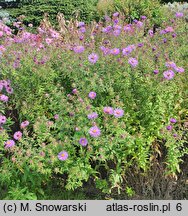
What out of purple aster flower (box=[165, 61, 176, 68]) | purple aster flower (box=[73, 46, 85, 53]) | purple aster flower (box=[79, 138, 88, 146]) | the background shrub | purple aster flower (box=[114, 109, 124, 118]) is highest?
the background shrub

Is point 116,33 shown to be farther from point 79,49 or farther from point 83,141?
point 83,141

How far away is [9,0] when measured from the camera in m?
10.5

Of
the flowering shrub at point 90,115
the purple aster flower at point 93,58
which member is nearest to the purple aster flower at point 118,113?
the flowering shrub at point 90,115

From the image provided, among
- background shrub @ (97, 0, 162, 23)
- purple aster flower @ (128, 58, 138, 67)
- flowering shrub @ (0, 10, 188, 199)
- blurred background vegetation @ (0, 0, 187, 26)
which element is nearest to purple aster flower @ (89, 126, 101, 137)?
flowering shrub @ (0, 10, 188, 199)

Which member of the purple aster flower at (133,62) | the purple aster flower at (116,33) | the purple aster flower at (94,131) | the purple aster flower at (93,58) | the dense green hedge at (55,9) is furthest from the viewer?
the dense green hedge at (55,9)

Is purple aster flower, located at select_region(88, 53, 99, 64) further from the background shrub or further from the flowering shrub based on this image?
the background shrub

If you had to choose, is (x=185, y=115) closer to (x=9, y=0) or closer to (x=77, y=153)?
(x=77, y=153)

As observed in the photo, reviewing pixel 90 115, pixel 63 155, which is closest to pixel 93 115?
pixel 90 115

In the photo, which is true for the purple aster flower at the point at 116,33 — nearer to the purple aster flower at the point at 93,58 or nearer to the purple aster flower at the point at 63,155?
the purple aster flower at the point at 93,58

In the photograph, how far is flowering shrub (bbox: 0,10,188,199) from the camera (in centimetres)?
312

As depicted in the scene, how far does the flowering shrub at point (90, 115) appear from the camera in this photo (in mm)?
3121

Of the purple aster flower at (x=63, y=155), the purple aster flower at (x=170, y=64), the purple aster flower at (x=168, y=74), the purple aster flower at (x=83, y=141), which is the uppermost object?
the purple aster flower at (x=170, y=64)

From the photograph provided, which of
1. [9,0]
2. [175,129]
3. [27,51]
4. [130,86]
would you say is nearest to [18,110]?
[27,51]

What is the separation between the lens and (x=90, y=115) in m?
3.13
